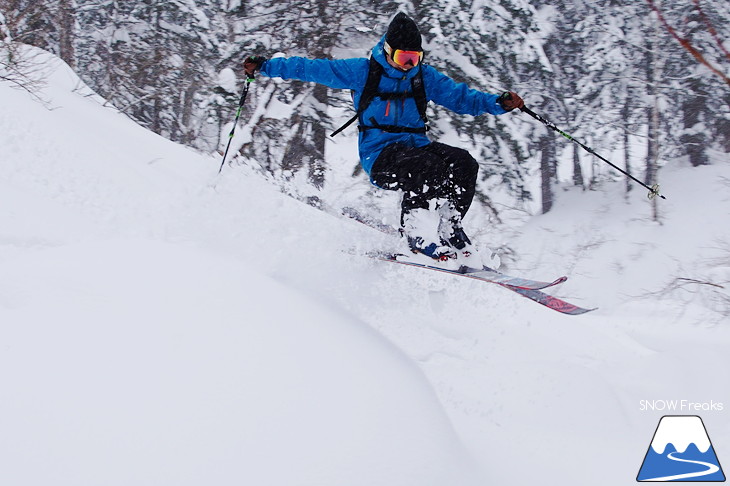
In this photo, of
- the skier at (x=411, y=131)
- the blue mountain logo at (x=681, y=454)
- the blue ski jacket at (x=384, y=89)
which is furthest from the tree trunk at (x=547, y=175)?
the blue mountain logo at (x=681, y=454)

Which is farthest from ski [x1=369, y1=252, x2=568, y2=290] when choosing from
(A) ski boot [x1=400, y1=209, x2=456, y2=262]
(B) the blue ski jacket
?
(B) the blue ski jacket

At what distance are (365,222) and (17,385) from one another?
13.5ft

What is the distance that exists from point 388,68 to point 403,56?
0.24m

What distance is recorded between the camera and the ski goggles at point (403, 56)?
4.62 meters

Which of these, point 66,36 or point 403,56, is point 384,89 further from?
point 66,36

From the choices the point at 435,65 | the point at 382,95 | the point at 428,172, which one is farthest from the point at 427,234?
the point at 435,65

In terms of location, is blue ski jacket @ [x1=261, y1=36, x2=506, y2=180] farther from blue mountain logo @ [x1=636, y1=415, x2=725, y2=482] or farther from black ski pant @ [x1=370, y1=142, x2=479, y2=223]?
blue mountain logo @ [x1=636, y1=415, x2=725, y2=482]

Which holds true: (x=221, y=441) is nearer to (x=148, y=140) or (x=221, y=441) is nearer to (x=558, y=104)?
(x=148, y=140)

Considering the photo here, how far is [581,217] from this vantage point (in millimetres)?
17953

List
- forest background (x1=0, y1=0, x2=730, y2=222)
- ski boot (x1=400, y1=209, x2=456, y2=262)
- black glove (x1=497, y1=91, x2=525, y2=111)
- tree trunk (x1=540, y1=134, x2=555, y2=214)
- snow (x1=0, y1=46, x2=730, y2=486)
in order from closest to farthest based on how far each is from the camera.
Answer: snow (x1=0, y1=46, x2=730, y2=486) → black glove (x1=497, y1=91, x2=525, y2=111) → ski boot (x1=400, y1=209, x2=456, y2=262) → forest background (x1=0, y1=0, x2=730, y2=222) → tree trunk (x1=540, y1=134, x2=555, y2=214)

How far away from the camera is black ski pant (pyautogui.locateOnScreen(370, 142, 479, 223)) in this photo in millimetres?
4918

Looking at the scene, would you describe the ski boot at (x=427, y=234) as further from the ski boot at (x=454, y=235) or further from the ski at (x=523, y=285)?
the ski at (x=523, y=285)

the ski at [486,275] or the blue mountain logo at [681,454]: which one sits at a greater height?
the ski at [486,275]

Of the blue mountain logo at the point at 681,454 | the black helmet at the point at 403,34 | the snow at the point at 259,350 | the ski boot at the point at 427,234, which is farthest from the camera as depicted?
the ski boot at the point at 427,234
